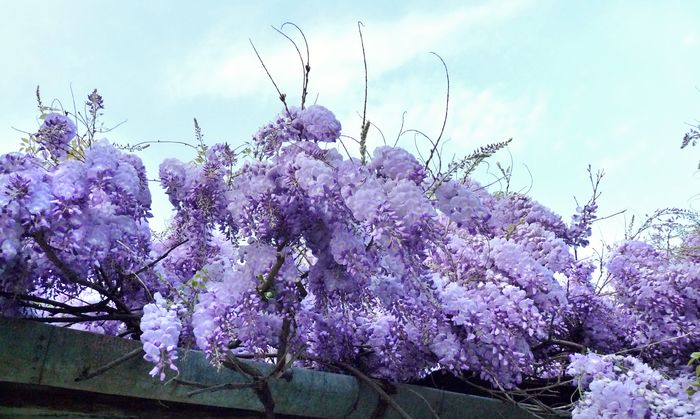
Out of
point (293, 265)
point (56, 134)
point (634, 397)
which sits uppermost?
point (56, 134)

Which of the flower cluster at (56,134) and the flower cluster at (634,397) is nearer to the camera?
the flower cluster at (56,134)

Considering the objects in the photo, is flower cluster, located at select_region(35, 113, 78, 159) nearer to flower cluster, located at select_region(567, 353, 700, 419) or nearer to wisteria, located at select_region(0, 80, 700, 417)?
wisteria, located at select_region(0, 80, 700, 417)

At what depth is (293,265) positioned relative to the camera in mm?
3158

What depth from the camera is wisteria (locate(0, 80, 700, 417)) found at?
2.97 m

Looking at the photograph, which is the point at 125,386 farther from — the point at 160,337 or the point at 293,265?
the point at 293,265

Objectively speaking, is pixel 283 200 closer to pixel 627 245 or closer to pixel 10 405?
pixel 10 405

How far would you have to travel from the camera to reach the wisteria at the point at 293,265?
2967 millimetres

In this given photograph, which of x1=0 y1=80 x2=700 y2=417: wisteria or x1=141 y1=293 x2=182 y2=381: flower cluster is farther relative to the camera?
x1=0 y1=80 x2=700 y2=417: wisteria

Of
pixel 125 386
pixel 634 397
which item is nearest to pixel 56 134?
pixel 125 386

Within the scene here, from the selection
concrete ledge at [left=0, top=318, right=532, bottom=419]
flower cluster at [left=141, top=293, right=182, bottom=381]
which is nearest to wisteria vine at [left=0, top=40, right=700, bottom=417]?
flower cluster at [left=141, top=293, right=182, bottom=381]

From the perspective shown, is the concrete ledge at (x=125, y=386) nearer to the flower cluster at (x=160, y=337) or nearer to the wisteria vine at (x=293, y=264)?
the wisteria vine at (x=293, y=264)

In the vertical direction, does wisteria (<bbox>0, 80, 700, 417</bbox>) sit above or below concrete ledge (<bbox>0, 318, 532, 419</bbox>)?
above

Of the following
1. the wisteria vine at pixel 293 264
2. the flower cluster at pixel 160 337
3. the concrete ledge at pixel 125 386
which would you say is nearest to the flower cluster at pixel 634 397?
the wisteria vine at pixel 293 264

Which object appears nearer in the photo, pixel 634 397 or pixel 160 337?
pixel 160 337
